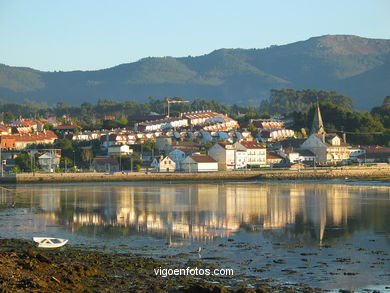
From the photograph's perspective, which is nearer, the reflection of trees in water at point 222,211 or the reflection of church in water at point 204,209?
the reflection of trees in water at point 222,211

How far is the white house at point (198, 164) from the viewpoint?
2904 inches

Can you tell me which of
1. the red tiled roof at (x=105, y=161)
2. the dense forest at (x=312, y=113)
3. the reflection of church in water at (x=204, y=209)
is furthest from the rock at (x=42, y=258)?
the dense forest at (x=312, y=113)

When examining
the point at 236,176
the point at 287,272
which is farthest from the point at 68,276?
the point at 236,176

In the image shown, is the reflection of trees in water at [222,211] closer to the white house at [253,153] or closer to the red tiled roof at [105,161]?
the red tiled roof at [105,161]

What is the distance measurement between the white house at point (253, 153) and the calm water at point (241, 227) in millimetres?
29498

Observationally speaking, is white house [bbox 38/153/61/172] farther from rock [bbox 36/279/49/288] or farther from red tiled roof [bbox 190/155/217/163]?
rock [bbox 36/279/49/288]

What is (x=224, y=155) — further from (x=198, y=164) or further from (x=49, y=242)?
(x=49, y=242)

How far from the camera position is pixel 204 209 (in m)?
38.1

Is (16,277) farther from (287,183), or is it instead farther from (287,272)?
(287,183)

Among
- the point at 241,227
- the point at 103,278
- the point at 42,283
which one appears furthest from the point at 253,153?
the point at 42,283

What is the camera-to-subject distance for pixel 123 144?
3413 inches

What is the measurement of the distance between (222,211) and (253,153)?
4456cm

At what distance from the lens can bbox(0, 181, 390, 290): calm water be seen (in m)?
21.5

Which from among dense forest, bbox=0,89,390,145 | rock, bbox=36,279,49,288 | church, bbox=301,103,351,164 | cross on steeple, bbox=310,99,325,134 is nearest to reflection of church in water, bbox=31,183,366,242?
rock, bbox=36,279,49,288
